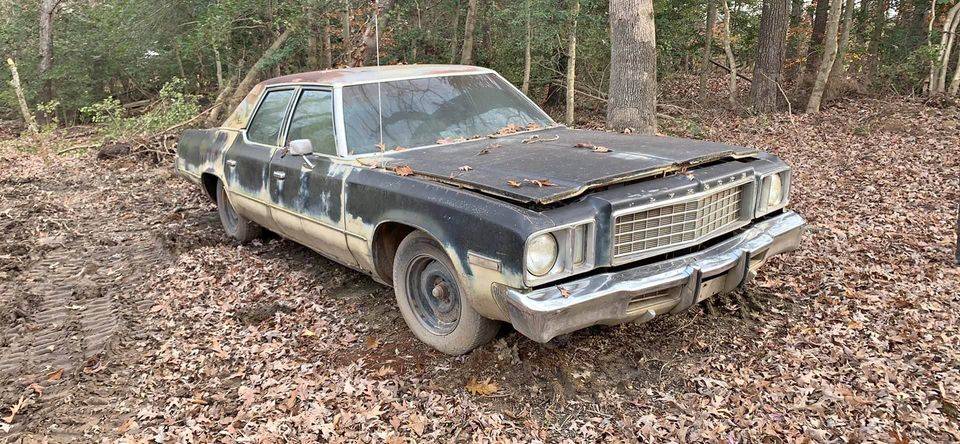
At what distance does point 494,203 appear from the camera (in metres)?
3.07

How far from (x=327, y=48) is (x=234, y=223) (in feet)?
32.7

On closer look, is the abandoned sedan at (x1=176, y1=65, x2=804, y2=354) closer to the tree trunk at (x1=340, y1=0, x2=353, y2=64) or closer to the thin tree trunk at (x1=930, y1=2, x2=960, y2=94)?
the tree trunk at (x1=340, y1=0, x2=353, y2=64)

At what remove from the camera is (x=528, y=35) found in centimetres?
1197

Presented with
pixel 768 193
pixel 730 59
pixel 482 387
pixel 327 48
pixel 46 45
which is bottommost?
pixel 482 387

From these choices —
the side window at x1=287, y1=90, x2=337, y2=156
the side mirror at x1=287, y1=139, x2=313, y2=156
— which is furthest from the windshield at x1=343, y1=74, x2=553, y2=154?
the side mirror at x1=287, y1=139, x2=313, y2=156

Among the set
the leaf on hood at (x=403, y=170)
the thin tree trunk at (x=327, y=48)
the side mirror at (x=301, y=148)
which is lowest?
the leaf on hood at (x=403, y=170)

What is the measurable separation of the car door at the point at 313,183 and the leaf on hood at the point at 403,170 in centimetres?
46

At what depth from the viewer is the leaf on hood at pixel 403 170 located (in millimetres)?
3668

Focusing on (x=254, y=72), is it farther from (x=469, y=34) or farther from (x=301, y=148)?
(x=301, y=148)

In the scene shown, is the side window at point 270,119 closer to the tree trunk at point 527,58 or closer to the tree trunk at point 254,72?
the tree trunk at point 527,58

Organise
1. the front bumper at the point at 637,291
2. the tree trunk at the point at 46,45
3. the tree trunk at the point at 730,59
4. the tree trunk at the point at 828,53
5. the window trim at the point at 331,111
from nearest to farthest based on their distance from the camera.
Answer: the front bumper at the point at 637,291
the window trim at the point at 331,111
the tree trunk at the point at 828,53
the tree trunk at the point at 730,59
the tree trunk at the point at 46,45

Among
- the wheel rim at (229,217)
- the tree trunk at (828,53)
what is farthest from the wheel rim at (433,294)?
the tree trunk at (828,53)

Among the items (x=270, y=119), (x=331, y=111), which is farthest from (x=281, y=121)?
(x=331, y=111)

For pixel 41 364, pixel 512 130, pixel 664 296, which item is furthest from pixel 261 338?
pixel 664 296
